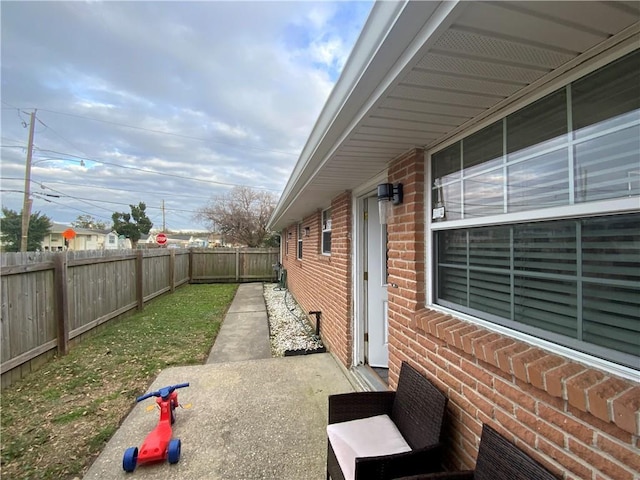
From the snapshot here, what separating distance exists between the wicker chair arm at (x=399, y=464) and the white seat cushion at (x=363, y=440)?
18 centimetres

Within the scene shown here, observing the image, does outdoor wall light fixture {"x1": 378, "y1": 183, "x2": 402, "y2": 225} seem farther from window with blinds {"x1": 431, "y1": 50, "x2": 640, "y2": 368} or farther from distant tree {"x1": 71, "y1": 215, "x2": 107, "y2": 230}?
distant tree {"x1": 71, "y1": 215, "x2": 107, "y2": 230}

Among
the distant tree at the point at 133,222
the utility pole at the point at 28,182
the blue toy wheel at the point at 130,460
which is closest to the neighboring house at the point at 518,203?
the blue toy wheel at the point at 130,460

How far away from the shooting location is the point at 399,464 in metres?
1.52

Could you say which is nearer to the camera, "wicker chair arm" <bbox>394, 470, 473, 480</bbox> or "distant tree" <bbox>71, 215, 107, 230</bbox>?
"wicker chair arm" <bbox>394, 470, 473, 480</bbox>

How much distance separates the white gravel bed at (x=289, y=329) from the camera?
514cm

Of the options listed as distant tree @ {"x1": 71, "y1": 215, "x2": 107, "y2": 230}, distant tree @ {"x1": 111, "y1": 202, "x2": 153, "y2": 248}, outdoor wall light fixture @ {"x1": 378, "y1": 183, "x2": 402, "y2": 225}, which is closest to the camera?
outdoor wall light fixture @ {"x1": 378, "y1": 183, "x2": 402, "y2": 225}

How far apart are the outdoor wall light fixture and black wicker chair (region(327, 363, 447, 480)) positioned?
4.39 ft

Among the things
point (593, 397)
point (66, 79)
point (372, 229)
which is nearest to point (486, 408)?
point (593, 397)

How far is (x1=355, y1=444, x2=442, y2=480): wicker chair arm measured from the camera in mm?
1468

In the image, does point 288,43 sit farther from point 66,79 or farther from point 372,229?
point 66,79

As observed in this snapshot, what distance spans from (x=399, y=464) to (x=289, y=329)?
485cm

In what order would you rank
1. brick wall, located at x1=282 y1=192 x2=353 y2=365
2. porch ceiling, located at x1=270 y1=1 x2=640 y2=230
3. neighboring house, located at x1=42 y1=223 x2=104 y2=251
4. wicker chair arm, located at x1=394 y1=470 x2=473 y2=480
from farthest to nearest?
neighboring house, located at x1=42 y1=223 x2=104 y2=251
brick wall, located at x1=282 y1=192 x2=353 y2=365
wicker chair arm, located at x1=394 y1=470 x2=473 y2=480
porch ceiling, located at x1=270 y1=1 x2=640 y2=230

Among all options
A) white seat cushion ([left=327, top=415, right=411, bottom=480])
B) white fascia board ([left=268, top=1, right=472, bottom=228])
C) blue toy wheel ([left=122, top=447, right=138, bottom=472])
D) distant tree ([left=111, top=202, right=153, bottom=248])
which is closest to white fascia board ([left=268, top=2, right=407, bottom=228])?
white fascia board ([left=268, top=1, right=472, bottom=228])

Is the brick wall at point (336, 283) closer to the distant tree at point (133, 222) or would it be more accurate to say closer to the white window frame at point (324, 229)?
the white window frame at point (324, 229)
